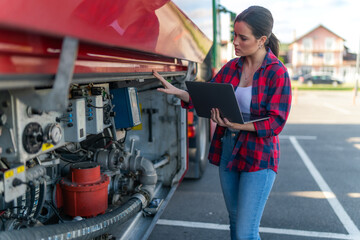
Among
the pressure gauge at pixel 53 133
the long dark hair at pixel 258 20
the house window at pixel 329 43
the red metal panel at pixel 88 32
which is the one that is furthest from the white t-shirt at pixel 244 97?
the house window at pixel 329 43

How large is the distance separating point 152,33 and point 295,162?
5185 millimetres

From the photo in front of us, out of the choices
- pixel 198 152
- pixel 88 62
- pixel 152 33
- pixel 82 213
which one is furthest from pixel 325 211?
pixel 88 62

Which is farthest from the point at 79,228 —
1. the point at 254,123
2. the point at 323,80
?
the point at 323,80

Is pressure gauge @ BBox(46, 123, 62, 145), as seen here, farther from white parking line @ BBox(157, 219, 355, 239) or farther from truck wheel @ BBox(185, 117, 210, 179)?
truck wheel @ BBox(185, 117, 210, 179)

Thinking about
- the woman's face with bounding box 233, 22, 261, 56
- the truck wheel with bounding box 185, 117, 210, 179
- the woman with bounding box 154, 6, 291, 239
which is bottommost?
the truck wheel with bounding box 185, 117, 210, 179

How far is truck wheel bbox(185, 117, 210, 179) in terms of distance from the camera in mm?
5008

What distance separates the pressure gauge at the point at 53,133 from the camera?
189 cm

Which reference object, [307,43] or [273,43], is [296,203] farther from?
[307,43]

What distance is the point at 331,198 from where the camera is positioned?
4805mm

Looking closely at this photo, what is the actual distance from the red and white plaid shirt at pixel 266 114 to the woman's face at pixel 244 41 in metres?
0.11

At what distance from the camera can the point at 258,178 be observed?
2324 millimetres

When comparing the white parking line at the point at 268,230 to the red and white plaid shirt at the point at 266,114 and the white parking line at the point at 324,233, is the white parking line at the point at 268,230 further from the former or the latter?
the red and white plaid shirt at the point at 266,114

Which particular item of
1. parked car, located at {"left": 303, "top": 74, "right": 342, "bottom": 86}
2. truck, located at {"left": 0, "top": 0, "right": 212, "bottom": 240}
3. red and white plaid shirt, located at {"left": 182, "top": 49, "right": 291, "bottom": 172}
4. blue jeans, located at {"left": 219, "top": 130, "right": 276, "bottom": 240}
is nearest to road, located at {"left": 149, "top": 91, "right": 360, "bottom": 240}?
truck, located at {"left": 0, "top": 0, "right": 212, "bottom": 240}

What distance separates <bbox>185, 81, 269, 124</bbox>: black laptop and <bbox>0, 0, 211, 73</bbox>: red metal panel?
36cm
